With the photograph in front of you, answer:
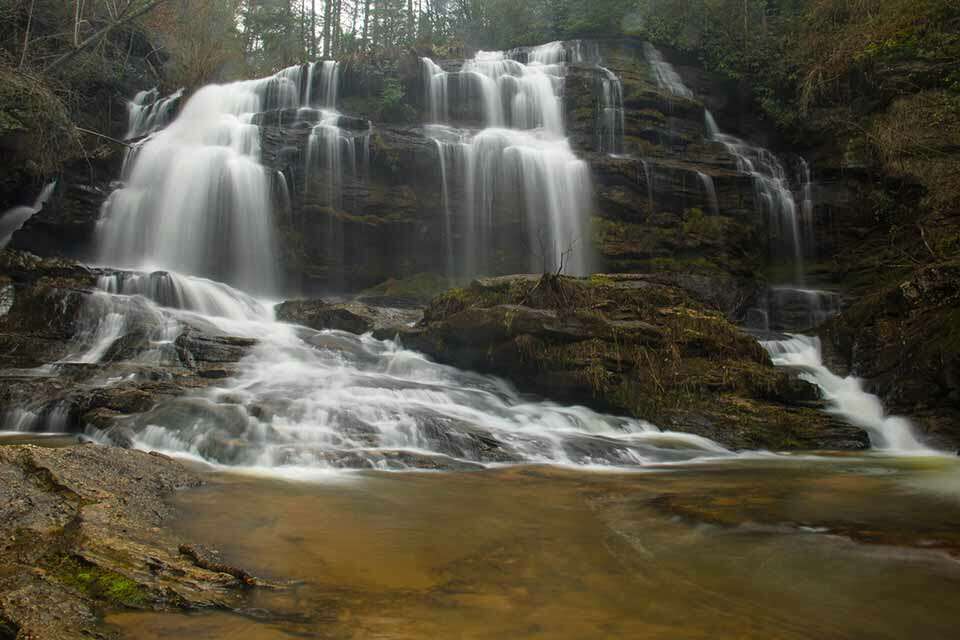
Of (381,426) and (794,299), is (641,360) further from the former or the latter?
(794,299)

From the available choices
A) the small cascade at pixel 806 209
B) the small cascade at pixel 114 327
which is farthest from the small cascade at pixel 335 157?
the small cascade at pixel 806 209

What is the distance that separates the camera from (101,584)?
8.12 ft

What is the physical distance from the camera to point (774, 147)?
66.8ft

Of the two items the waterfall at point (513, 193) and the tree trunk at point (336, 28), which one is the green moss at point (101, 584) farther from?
the tree trunk at point (336, 28)

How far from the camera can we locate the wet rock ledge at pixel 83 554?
221 centimetres

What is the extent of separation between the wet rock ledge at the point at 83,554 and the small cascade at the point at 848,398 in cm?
801

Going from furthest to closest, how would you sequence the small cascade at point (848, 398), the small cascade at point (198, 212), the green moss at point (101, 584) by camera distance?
the small cascade at point (198, 212) < the small cascade at point (848, 398) < the green moss at point (101, 584)

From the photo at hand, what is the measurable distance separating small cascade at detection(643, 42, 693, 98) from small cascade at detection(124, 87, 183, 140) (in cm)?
1564

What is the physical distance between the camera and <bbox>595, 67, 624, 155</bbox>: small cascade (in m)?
18.6

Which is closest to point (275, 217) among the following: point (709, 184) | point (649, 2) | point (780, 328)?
point (709, 184)

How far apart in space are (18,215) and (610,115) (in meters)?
15.8

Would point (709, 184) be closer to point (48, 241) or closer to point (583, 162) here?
point (583, 162)

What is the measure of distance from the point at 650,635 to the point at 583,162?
50.4ft

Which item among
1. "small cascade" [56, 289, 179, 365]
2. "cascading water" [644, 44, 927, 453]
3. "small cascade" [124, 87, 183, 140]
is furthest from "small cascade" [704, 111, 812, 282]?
"small cascade" [124, 87, 183, 140]
